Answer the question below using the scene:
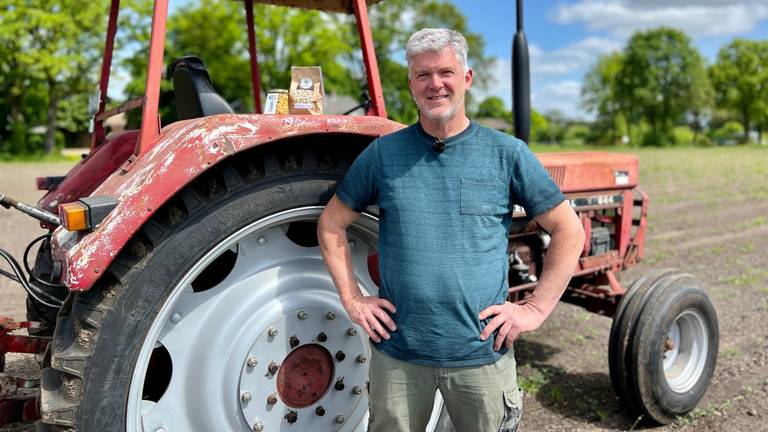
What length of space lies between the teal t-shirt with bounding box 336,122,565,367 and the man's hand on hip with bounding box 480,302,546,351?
0.03 m

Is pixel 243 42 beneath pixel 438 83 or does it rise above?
above

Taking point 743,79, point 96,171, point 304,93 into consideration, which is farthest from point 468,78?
point 743,79

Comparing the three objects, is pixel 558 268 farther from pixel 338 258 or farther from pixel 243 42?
pixel 243 42

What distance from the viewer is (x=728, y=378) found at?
409 cm

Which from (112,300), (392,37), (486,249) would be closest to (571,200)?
(486,249)

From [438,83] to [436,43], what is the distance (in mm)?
121

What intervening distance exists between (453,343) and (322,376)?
63cm

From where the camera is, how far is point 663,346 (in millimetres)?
3553

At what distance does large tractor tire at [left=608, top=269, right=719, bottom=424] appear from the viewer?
347cm

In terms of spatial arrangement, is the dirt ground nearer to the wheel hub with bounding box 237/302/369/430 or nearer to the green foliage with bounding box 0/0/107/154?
the wheel hub with bounding box 237/302/369/430

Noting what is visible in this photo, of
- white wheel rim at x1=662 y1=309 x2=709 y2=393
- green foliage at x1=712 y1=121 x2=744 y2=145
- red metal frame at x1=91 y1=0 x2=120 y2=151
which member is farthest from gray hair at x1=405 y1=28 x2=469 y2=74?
green foliage at x1=712 y1=121 x2=744 y2=145

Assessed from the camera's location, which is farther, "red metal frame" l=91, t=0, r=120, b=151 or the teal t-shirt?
"red metal frame" l=91, t=0, r=120, b=151

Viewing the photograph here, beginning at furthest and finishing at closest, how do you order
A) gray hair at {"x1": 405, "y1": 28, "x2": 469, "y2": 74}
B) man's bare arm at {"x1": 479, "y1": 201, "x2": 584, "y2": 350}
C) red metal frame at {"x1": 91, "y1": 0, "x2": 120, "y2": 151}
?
red metal frame at {"x1": 91, "y1": 0, "x2": 120, "y2": 151} → man's bare arm at {"x1": 479, "y1": 201, "x2": 584, "y2": 350} → gray hair at {"x1": 405, "y1": 28, "x2": 469, "y2": 74}

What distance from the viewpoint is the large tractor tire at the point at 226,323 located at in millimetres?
1991
